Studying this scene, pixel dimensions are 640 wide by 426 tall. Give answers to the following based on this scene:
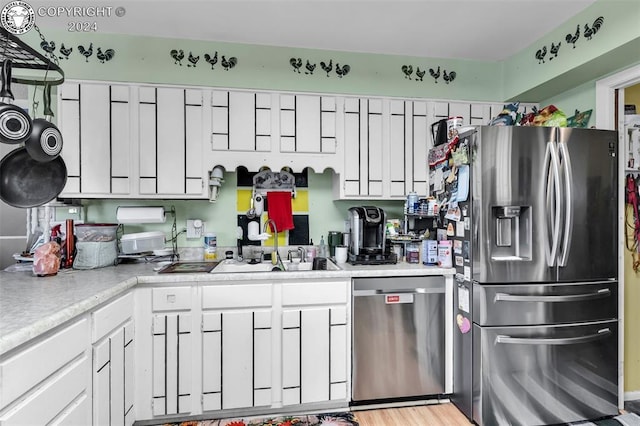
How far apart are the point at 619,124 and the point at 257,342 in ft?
9.35

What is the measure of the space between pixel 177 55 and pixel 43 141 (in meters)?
1.21

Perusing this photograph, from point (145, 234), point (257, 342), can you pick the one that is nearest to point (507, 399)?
point (257, 342)

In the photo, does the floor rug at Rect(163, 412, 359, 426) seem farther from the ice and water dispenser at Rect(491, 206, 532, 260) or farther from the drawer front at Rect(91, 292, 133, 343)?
the ice and water dispenser at Rect(491, 206, 532, 260)

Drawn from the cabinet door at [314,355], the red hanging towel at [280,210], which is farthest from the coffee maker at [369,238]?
the red hanging towel at [280,210]

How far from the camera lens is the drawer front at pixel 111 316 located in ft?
4.91

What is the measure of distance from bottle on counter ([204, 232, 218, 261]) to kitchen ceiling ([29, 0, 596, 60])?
4.97 feet

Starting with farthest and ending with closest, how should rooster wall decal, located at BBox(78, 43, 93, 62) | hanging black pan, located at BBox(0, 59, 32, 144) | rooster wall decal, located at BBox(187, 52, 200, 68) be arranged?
rooster wall decal, located at BBox(187, 52, 200, 68) < rooster wall decal, located at BBox(78, 43, 93, 62) < hanging black pan, located at BBox(0, 59, 32, 144)

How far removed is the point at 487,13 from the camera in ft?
6.98

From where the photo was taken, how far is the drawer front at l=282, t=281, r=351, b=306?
2064mm

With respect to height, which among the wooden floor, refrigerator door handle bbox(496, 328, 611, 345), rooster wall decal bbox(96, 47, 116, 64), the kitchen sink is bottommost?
the wooden floor

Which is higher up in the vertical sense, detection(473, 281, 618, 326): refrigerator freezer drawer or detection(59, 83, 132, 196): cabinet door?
detection(59, 83, 132, 196): cabinet door

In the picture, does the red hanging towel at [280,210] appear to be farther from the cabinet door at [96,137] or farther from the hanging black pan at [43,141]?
the hanging black pan at [43,141]

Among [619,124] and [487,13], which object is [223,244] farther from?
[619,124]

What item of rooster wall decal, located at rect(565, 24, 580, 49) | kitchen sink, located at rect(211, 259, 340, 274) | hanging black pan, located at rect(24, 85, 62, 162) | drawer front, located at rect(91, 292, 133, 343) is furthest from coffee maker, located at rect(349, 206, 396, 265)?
hanging black pan, located at rect(24, 85, 62, 162)
